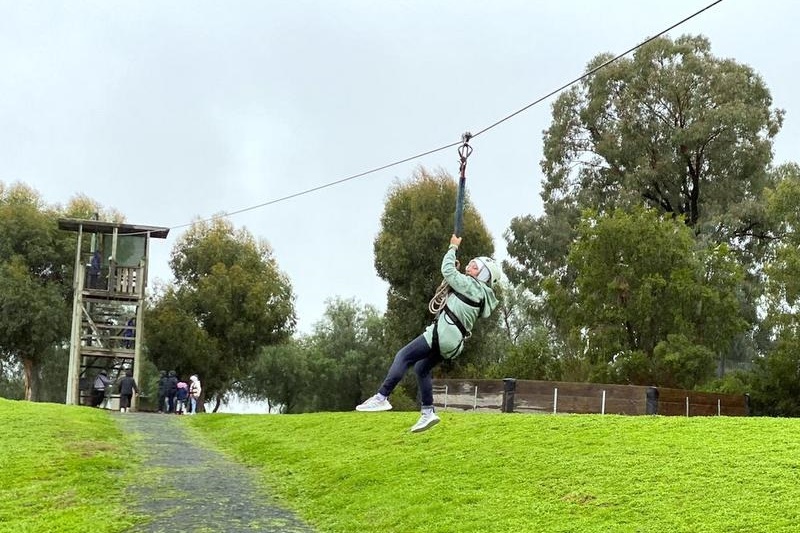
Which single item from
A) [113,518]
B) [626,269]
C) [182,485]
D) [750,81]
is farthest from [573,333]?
[113,518]

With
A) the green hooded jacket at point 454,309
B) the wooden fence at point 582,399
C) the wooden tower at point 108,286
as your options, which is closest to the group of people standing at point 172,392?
the wooden tower at point 108,286

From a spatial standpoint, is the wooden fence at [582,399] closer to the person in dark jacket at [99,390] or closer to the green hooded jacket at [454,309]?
the person in dark jacket at [99,390]

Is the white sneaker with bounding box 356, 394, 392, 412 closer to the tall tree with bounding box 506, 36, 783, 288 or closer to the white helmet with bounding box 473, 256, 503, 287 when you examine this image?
the white helmet with bounding box 473, 256, 503, 287

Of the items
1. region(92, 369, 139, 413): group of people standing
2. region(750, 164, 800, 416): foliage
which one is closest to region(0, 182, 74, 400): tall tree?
region(92, 369, 139, 413): group of people standing

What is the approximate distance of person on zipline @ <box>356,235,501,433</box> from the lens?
1131 cm

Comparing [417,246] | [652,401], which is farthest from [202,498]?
[417,246]

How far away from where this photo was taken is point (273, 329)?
170 ft

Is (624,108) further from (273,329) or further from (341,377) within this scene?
(341,377)

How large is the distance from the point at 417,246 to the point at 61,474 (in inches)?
1273

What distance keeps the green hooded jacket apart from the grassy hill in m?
1.94

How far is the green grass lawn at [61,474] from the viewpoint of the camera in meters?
11.4

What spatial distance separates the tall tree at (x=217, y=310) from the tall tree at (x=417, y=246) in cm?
697

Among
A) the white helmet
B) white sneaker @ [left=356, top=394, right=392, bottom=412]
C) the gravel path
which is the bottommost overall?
the gravel path

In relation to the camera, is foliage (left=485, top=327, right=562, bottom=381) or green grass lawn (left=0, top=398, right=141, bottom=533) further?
foliage (left=485, top=327, right=562, bottom=381)
